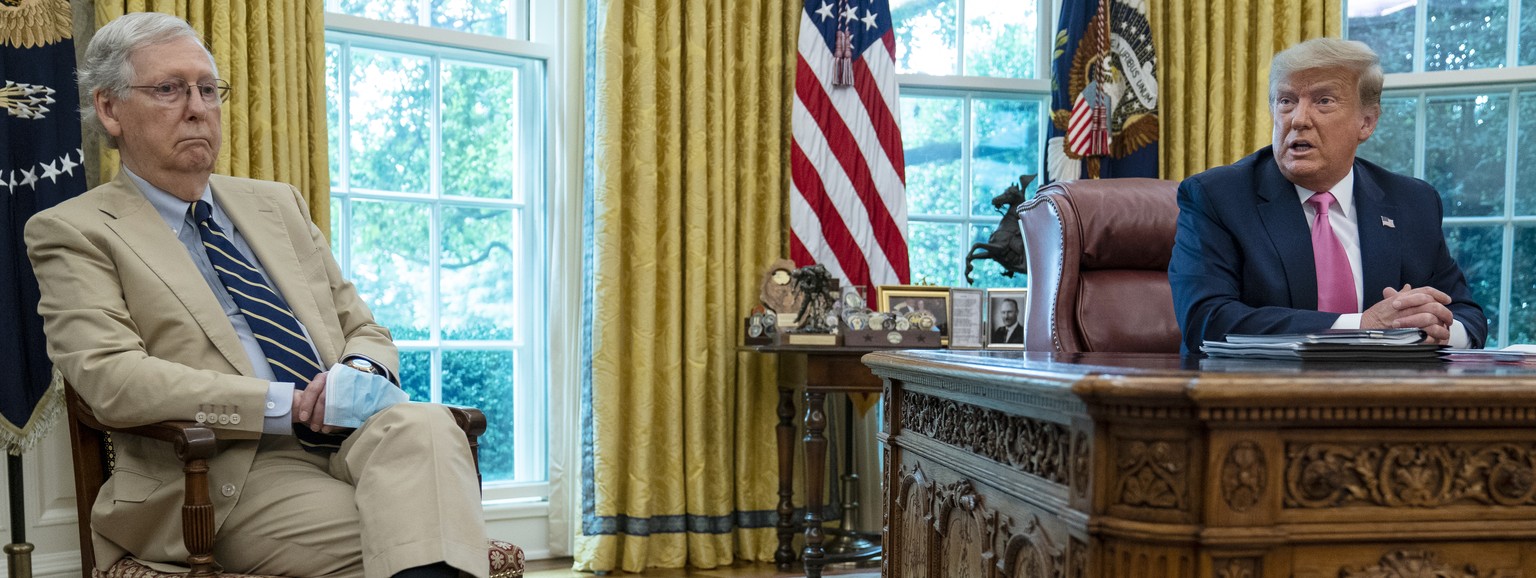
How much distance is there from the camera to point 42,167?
262cm

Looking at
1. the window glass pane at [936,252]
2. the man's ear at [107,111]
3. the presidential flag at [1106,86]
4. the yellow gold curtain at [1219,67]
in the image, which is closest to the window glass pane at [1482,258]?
the yellow gold curtain at [1219,67]

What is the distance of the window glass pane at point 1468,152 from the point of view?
394 cm

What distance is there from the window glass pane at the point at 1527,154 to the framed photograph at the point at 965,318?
6.45ft

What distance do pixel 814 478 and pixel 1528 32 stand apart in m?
2.89

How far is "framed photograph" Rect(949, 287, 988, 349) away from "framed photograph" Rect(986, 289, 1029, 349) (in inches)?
1.7

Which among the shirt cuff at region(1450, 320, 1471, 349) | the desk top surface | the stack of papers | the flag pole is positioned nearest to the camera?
the desk top surface

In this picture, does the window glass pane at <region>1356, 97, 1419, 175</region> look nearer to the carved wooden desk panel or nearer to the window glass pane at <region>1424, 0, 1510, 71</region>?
the window glass pane at <region>1424, 0, 1510, 71</region>

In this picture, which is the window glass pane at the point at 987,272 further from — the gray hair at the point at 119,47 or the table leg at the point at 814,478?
the gray hair at the point at 119,47

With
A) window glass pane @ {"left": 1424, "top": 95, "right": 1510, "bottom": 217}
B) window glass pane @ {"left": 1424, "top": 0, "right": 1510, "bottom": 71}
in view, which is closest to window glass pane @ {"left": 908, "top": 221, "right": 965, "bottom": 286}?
window glass pane @ {"left": 1424, "top": 95, "right": 1510, "bottom": 217}

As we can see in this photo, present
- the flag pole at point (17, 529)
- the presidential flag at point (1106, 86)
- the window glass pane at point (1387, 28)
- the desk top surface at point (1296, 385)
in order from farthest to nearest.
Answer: the window glass pane at point (1387, 28) → the presidential flag at point (1106, 86) → the flag pole at point (17, 529) → the desk top surface at point (1296, 385)

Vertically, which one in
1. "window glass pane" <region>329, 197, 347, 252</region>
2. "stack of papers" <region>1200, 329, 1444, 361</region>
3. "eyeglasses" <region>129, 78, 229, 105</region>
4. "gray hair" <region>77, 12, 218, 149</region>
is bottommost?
"stack of papers" <region>1200, 329, 1444, 361</region>

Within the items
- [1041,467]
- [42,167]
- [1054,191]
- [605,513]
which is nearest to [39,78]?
[42,167]

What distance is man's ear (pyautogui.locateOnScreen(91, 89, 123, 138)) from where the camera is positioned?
193 cm

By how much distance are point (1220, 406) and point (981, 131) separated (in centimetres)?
319
